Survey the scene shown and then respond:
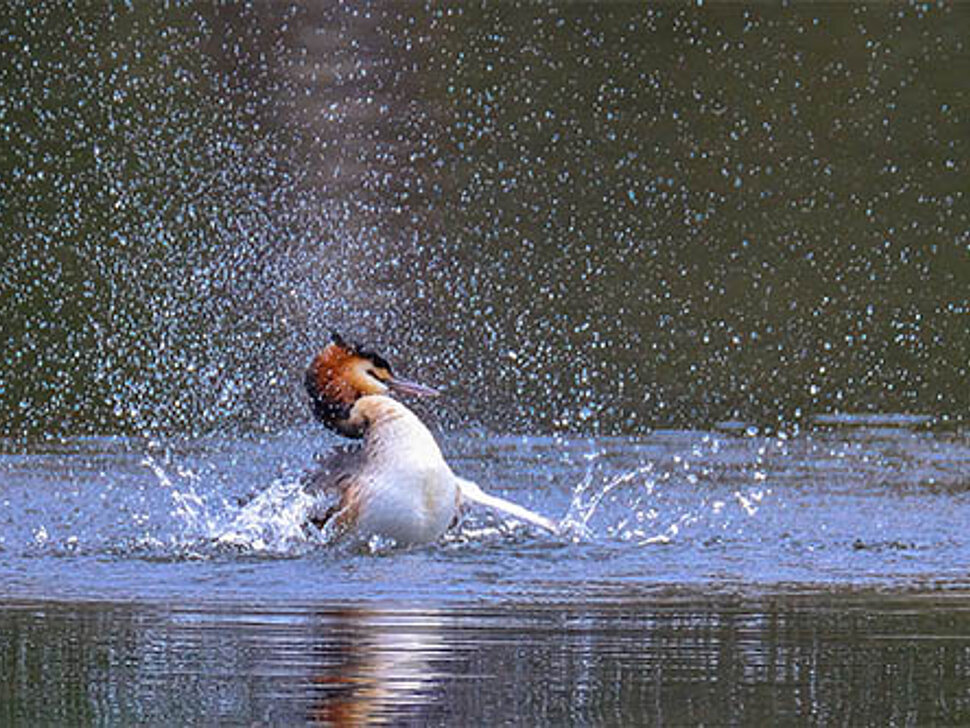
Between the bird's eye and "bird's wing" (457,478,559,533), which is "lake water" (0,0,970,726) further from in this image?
the bird's eye

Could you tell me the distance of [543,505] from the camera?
9.53 m

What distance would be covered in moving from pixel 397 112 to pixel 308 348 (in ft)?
22.8

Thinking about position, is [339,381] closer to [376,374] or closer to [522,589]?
[376,374]

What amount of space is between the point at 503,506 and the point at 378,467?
474 millimetres

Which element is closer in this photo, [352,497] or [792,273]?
[352,497]

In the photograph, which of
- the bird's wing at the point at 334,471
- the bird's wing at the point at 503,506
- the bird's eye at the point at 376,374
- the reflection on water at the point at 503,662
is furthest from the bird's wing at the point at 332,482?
the reflection on water at the point at 503,662

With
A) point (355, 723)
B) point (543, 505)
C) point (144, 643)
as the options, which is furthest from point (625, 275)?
point (355, 723)

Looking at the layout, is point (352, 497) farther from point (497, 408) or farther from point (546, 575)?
point (497, 408)

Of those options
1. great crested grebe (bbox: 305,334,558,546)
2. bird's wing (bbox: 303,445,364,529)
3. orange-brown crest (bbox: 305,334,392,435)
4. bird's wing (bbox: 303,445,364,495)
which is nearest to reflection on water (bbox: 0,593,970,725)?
great crested grebe (bbox: 305,334,558,546)

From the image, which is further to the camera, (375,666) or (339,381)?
(339,381)

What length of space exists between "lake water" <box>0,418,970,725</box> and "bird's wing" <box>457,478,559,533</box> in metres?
0.07

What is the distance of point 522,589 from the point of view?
7.64 metres

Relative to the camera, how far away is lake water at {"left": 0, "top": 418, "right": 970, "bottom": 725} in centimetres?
604

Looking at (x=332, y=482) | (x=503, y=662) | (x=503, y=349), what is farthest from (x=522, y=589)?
(x=503, y=349)
